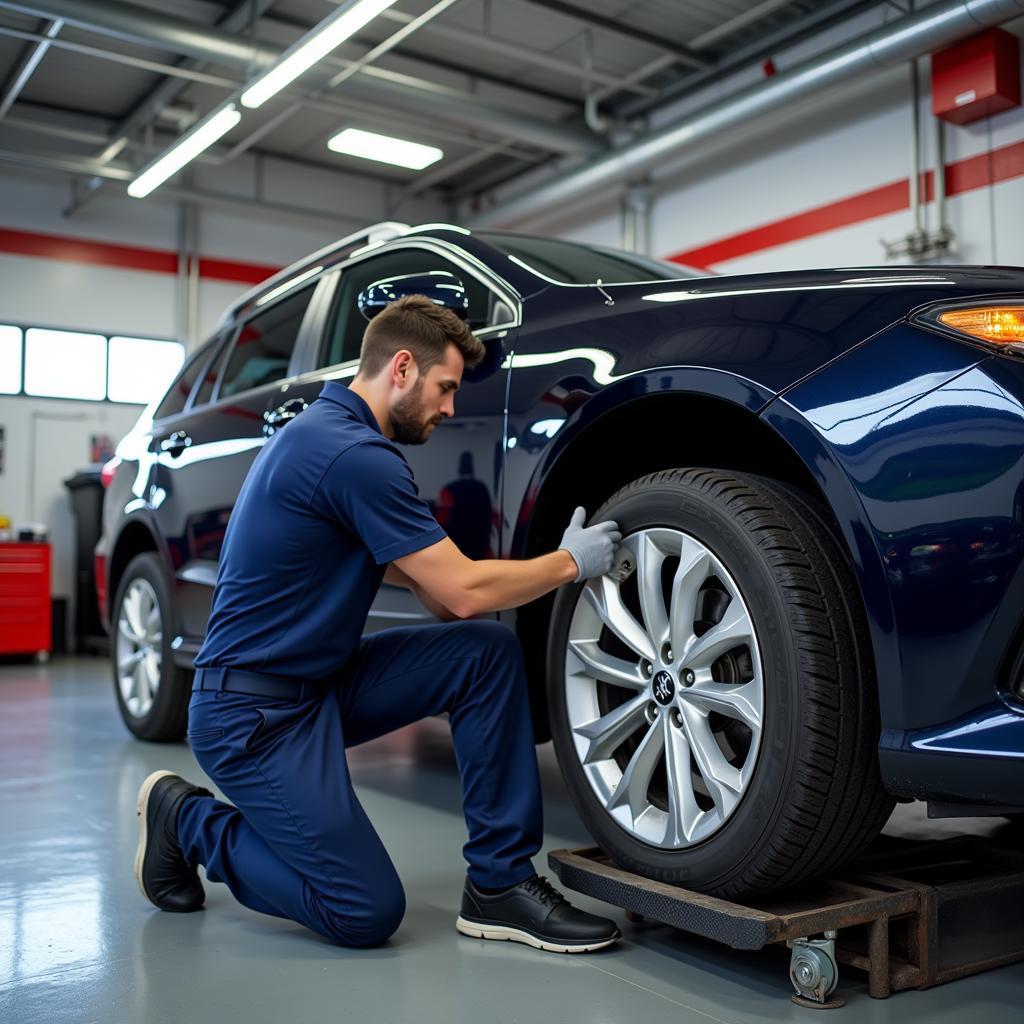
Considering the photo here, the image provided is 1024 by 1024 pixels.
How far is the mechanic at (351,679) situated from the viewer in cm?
187

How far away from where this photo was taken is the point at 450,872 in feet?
7.64

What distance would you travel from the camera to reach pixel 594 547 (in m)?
1.91

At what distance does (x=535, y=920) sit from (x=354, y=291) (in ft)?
6.34

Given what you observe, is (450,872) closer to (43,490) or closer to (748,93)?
(748,93)

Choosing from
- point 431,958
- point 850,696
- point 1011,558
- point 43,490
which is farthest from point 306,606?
point 43,490

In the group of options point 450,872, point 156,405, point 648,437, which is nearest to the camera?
point 648,437

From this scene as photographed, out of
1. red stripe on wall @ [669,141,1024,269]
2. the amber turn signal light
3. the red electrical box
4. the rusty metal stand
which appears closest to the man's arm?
the rusty metal stand

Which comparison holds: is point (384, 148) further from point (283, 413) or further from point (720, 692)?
point (720, 692)

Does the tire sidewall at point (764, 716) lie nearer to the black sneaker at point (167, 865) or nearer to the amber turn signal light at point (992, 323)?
the amber turn signal light at point (992, 323)

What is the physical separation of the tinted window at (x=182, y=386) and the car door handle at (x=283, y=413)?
1.12 m

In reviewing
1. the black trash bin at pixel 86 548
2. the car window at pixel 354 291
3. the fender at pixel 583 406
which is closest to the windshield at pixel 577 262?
the car window at pixel 354 291

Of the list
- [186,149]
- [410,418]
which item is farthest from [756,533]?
[186,149]

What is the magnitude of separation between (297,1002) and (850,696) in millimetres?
931

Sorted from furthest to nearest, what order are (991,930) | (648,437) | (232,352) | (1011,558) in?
(232,352), (648,437), (991,930), (1011,558)
